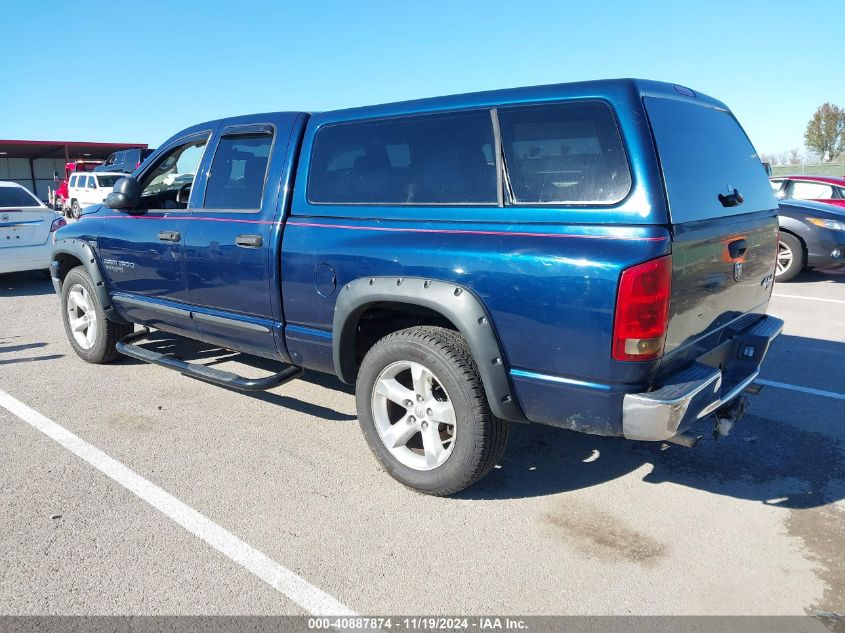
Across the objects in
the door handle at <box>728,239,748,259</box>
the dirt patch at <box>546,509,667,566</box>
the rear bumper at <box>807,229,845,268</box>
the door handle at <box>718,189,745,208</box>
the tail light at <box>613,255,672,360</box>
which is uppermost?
the door handle at <box>718,189,745,208</box>

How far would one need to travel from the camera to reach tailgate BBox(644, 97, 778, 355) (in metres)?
2.69

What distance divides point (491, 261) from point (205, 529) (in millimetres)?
1860

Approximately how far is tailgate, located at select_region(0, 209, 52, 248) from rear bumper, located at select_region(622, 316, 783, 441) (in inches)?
358

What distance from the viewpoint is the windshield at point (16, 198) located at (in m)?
9.20

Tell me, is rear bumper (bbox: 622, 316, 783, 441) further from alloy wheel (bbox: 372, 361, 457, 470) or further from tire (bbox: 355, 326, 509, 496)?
alloy wheel (bbox: 372, 361, 457, 470)

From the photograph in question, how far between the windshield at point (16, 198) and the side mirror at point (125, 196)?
5.79 metres

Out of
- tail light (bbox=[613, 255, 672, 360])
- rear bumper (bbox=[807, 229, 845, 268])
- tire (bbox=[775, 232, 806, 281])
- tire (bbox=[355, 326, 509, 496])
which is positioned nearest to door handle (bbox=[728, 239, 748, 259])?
tail light (bbox=[613, 255, 672, 360])

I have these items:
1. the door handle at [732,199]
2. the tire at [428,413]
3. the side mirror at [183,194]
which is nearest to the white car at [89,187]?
the side mirror at [183,194]

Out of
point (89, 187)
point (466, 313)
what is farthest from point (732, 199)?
point (89, 187)

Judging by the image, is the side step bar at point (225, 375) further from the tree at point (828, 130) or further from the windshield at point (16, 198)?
the tree at point (828, 130)

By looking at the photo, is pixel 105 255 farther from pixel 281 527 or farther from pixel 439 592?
pixel 439 592

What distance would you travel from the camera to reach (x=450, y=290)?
2.95 metres

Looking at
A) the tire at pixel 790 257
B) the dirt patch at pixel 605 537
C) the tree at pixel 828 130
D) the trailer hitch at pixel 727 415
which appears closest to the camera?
the dirt patch at pixel 605 537

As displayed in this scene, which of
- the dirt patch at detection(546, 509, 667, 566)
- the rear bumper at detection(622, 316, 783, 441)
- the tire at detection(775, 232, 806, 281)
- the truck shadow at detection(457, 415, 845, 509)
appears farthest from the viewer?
the tire at detection(775, 232, 806, 281)
